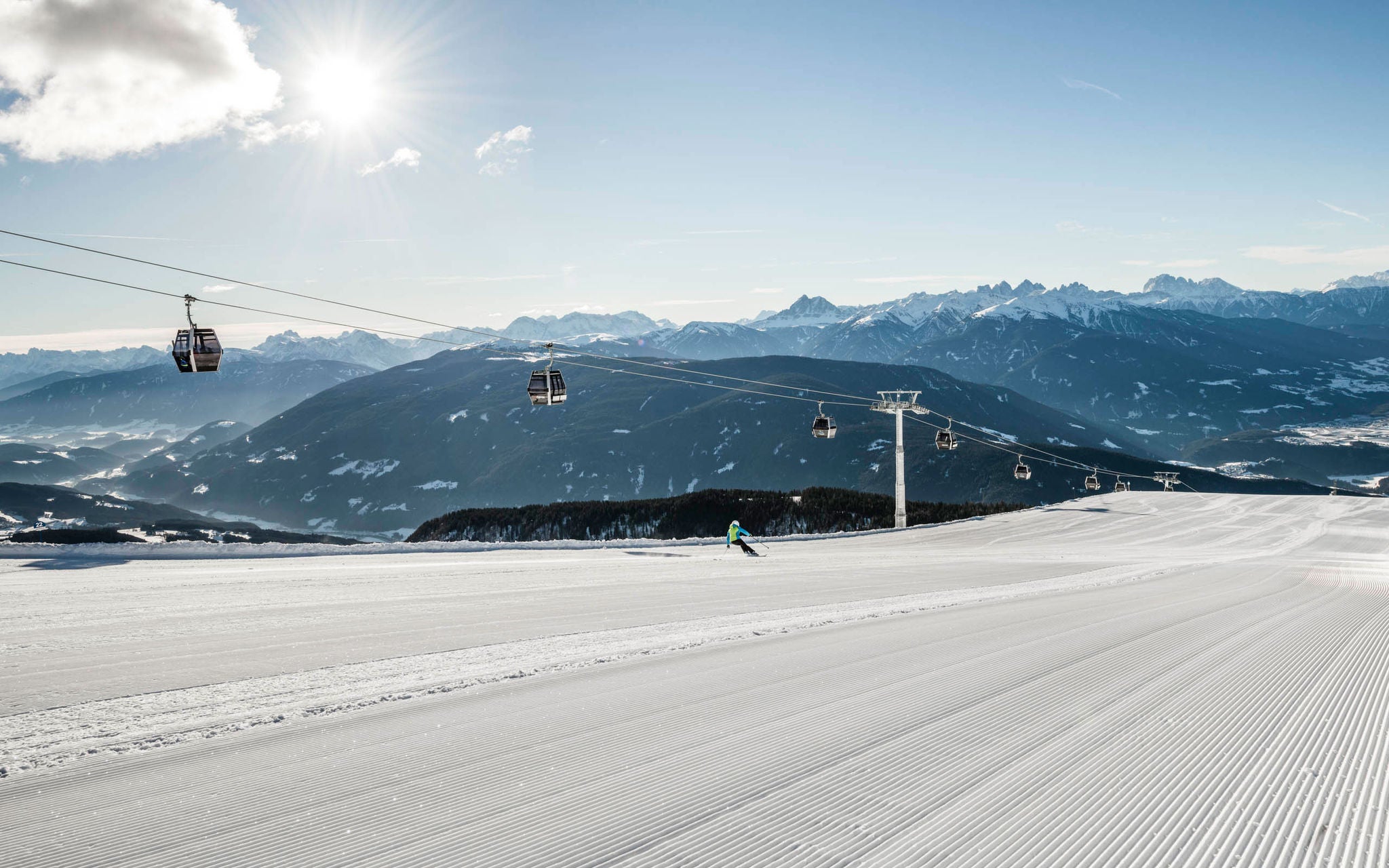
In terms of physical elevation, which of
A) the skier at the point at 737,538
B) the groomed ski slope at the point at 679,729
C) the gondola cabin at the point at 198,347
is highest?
the gondola cabin at the point at 198,347

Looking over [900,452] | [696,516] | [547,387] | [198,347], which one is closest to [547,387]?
[547,387]

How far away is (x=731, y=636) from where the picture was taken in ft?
31.0

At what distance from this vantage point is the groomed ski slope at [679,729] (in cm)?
424

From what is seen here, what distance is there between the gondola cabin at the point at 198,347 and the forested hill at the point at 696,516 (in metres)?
48.4

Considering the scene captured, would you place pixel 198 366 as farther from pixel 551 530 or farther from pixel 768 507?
pixel 551 530

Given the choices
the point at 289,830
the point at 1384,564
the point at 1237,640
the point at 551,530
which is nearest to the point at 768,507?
the point at 551,530

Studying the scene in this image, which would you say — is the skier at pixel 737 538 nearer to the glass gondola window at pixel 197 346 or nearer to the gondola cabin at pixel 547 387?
the gondola cabin at pixel 547 387

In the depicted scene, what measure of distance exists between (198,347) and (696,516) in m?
85.7

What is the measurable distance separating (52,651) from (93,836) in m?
5.45

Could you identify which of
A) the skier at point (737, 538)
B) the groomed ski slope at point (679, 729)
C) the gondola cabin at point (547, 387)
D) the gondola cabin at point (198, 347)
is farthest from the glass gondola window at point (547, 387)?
the groomed ski slope at point (679, 729)

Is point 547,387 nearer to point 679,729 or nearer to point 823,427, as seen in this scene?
point 823,427

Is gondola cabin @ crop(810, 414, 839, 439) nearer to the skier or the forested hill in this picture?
the forested hill

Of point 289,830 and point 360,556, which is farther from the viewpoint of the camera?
point 360,556

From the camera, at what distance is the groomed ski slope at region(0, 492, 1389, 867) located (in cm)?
424
